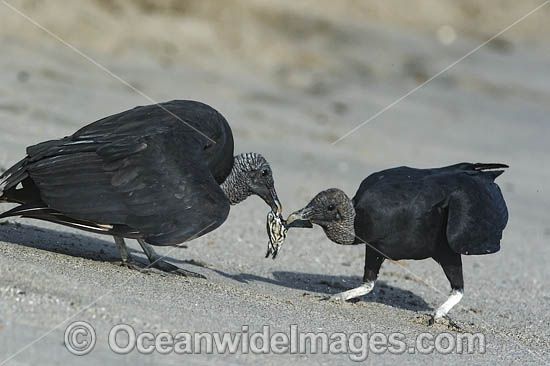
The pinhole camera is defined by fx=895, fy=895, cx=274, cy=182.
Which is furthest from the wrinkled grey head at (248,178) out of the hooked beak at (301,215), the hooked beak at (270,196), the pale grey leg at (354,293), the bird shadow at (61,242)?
the bird shadow at (61,242)

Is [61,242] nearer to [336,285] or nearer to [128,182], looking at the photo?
[128,182]

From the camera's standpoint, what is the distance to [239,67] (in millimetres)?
12750

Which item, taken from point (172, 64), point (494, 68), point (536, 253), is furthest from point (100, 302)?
point (494, 68)

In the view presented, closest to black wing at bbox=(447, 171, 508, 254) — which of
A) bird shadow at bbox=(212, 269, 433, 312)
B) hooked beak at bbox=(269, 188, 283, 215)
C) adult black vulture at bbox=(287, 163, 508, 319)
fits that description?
adult black vulture at bbox=(287, 163, 508, 319)

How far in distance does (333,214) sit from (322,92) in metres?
7.69

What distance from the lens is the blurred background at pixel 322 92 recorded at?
6.40 meters

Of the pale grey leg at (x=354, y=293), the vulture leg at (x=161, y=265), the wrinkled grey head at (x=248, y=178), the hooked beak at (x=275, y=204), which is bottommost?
the pale grey leg at (x=354, y=293)

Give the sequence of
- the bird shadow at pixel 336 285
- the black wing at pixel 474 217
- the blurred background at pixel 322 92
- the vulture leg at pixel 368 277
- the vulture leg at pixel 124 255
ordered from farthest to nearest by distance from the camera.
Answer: the blurred background at pixel 322 92, the bird shadow at pixel 336 285, the vulture leg at pixel 368 277, the vulture leg at pixel 124 255, the black wing at pixel 474 217

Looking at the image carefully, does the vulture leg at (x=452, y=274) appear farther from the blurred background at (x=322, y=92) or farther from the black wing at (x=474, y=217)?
the blurred background at (x=322, y=92)

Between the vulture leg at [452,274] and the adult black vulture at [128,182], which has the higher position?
the adult black vulture at [128,182]

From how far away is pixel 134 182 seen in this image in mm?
4410

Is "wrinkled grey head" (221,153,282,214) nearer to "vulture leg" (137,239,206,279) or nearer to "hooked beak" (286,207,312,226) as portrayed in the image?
"hooked beak" (286,207,312,226)

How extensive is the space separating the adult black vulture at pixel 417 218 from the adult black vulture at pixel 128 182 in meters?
0.68

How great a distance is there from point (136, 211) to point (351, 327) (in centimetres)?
123
